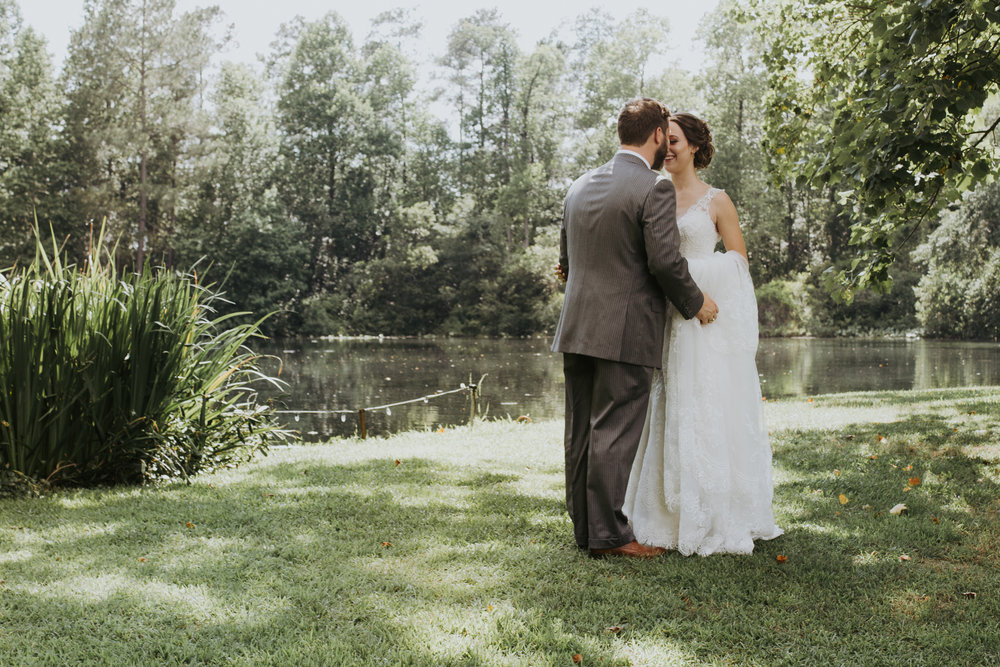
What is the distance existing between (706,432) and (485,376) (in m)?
11.2

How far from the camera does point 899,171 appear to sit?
440 cm

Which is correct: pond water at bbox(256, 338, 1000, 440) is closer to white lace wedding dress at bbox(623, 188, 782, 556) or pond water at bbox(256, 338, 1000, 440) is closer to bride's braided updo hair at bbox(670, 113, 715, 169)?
white lace wedding dress at bbox(623, 188, 782, 556)

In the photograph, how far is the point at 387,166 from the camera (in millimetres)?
44156

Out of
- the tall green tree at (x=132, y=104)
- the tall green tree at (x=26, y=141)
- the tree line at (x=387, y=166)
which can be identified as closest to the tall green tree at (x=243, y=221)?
the tree line at (x=387, y=166)

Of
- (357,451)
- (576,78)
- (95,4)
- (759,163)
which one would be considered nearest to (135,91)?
(95,4)

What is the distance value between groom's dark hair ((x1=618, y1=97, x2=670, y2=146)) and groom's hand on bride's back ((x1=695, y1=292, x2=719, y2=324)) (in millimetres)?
793

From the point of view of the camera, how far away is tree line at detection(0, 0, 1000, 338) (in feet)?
112

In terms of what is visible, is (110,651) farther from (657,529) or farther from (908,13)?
(908,13)

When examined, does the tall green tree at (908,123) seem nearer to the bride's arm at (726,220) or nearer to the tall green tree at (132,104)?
the bride's arm at (726,220)

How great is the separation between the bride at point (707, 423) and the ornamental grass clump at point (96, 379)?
3022 millimetres

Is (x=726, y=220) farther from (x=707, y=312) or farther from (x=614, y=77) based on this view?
(x=614, y=77)

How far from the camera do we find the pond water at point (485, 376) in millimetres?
12516

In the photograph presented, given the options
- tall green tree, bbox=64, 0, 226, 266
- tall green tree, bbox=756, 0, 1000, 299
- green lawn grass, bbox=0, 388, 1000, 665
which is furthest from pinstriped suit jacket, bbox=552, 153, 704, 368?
tall green tree, bbox=64, 0, 226, 266

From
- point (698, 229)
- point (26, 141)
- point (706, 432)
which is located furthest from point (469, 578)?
point (26, 141)
